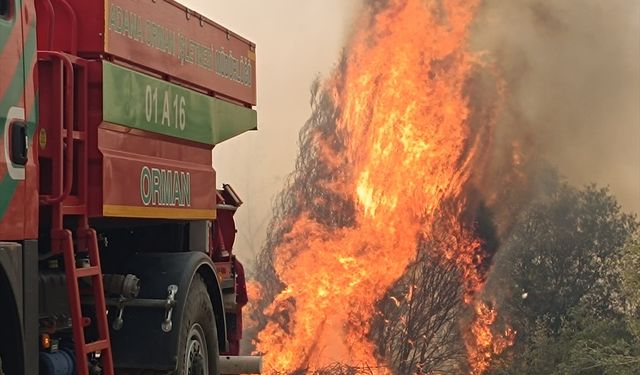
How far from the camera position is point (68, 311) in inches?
271

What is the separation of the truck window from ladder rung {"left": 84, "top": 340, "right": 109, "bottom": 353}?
191cm

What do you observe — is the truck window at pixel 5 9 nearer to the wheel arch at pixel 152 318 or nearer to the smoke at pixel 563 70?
the wheel arch at pixel 152 318

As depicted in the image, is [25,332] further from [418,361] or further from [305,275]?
[418,361]

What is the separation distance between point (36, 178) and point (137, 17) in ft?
5.79

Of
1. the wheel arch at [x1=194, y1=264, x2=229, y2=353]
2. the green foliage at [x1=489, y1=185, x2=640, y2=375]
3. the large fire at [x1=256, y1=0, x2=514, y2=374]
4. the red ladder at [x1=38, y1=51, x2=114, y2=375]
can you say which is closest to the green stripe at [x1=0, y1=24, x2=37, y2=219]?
the red ladder at [x1=38, y1=51, x2=114, y2=375]

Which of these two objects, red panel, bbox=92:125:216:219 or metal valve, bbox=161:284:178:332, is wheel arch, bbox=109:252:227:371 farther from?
red panel, bbox=92:125:216:219

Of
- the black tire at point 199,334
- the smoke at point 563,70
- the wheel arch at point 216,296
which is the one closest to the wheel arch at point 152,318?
the black tire at point 199,334

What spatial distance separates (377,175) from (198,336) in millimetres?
22337

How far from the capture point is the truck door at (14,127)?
19.2ft

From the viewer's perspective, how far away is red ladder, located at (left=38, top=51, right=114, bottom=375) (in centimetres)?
651

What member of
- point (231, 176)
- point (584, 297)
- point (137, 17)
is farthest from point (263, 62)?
point (137, 17)

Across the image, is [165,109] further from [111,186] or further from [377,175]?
[377,175]

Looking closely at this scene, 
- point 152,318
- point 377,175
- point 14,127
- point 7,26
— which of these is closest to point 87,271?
point 152,318

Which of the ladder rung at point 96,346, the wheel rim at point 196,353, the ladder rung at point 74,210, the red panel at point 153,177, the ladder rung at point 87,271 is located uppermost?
the red panel at point 153,177
